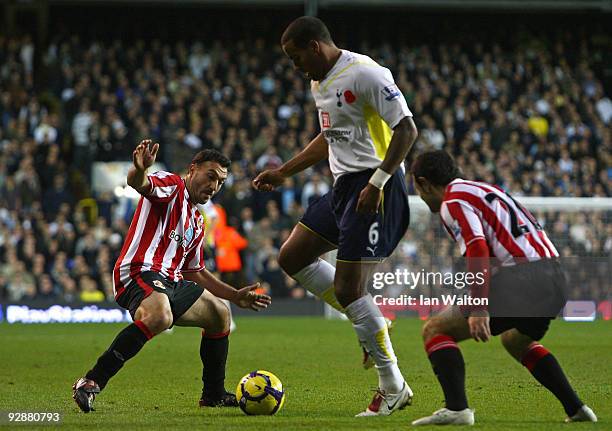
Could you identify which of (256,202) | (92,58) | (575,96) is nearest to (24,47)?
(92,58)

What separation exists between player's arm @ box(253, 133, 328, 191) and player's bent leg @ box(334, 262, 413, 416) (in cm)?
92

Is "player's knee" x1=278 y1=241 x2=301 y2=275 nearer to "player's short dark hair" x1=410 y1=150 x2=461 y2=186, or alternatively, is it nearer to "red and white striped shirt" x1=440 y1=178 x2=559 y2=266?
"player's short dark hair" x1=410 y1=150 x2=461 y2=186

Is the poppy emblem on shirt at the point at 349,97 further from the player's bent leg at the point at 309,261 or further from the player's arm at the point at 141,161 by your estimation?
the player's arm at the point at 141,161

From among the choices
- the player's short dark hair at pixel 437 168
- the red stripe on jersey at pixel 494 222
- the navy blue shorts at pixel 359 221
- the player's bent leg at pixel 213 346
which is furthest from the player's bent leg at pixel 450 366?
the player's bent leg at pixel 213 346

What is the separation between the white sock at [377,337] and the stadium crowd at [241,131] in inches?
353

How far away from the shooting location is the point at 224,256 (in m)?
15.6

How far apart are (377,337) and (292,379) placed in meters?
2.42

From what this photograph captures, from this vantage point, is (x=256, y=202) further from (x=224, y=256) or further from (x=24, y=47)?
(x=24, y=47)

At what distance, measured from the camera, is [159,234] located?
6.75m

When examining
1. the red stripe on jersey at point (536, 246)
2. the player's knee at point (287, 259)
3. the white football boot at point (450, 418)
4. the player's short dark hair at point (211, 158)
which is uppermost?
the player's short dark hair at point (211, 158)

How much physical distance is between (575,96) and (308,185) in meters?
8.09

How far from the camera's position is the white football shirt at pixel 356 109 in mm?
6289

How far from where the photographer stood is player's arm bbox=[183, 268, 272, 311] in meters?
6.66

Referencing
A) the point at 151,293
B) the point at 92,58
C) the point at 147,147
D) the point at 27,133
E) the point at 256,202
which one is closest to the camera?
the point at 147,147
